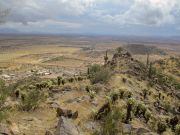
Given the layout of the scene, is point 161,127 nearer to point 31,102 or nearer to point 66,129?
point 31,102

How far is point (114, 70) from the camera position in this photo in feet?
156

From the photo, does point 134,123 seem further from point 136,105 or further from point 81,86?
point 81,86

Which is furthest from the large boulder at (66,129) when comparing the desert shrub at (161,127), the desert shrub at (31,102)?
the desert shrub at (161,127)

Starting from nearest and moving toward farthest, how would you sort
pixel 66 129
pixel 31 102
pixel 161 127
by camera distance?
pixel 66 129 → pixel 31 102 → pixel 161 127

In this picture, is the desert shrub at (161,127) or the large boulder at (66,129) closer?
the large boulder at (66,129)

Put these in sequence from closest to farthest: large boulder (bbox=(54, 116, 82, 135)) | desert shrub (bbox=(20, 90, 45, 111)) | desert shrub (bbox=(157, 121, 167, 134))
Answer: large boulder (bbox=(54, 116, 82, 135))
desert shrub (bbox=(20, 90, 45, 111))
desert shrub (bbox=(157, 121, 167, 134))

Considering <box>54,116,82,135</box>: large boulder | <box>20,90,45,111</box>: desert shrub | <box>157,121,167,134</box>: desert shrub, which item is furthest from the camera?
<box>157,121,167,134</box>: desert shrub

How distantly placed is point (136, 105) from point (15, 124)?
10288mm

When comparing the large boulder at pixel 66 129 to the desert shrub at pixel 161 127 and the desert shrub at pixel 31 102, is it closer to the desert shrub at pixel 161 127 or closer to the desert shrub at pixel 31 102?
the desert shrub at pixel 31 102

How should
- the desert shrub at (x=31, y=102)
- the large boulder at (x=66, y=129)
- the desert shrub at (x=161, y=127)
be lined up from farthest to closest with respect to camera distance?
the desert shrub at (x=161, y=127), the desert shrub at (x=31, y=102), the large boulder at (x=66, y=129)

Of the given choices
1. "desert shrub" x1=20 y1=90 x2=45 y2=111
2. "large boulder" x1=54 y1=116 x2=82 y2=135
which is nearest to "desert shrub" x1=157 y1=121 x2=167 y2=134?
"large boulder" x1=54 y1=116 x2=82 y2=135

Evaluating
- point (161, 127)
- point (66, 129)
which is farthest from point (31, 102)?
point (161, 127)

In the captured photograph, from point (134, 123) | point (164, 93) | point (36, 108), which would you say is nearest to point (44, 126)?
point (36, 108)

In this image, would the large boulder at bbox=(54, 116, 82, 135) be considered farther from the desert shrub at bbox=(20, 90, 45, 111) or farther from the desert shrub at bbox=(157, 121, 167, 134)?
the desert shrub at bbox=(157, 121, 167, 134)
